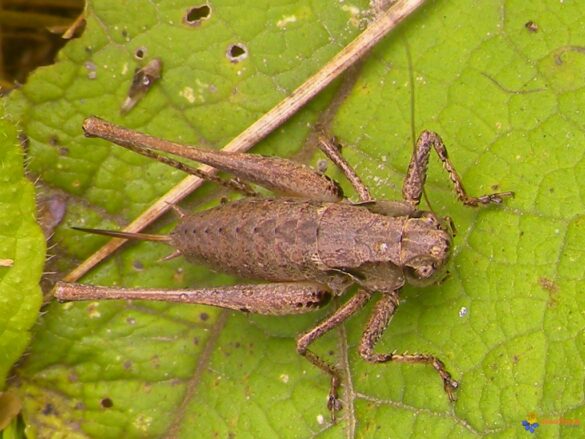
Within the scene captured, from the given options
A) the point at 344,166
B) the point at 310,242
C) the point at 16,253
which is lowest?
the point at 16,253

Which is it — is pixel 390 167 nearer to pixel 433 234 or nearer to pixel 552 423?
pixel 433 234

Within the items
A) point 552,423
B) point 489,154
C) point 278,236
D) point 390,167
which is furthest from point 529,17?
point 552,423

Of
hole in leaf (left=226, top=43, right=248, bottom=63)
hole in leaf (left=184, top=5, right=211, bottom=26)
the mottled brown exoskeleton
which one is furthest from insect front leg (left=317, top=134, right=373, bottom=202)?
hole in leaf (left=184, top=5, right=211, bottom=26)

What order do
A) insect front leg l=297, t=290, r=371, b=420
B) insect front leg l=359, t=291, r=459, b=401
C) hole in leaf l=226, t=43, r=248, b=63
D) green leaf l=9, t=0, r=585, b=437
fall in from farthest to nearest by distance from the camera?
hole in leaf l=226, t=43, r=248, b=63 → insect front leg l=297, t=290, r=371, b=420 → insect front leg l=359, t=291, r=459, b=401 → green leaf l=9, t=0, r=585, b=437

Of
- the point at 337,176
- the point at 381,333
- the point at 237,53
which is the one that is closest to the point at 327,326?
A: the point at 381,333

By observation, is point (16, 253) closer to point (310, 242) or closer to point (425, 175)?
point (310, 242)

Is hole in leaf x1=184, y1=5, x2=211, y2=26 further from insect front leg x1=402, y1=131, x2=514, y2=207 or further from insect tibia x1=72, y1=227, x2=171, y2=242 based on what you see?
insect front leg x1=402, y1=131, x2=514, y2=207

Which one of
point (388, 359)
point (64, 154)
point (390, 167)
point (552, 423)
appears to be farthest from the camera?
point (64, 154)
